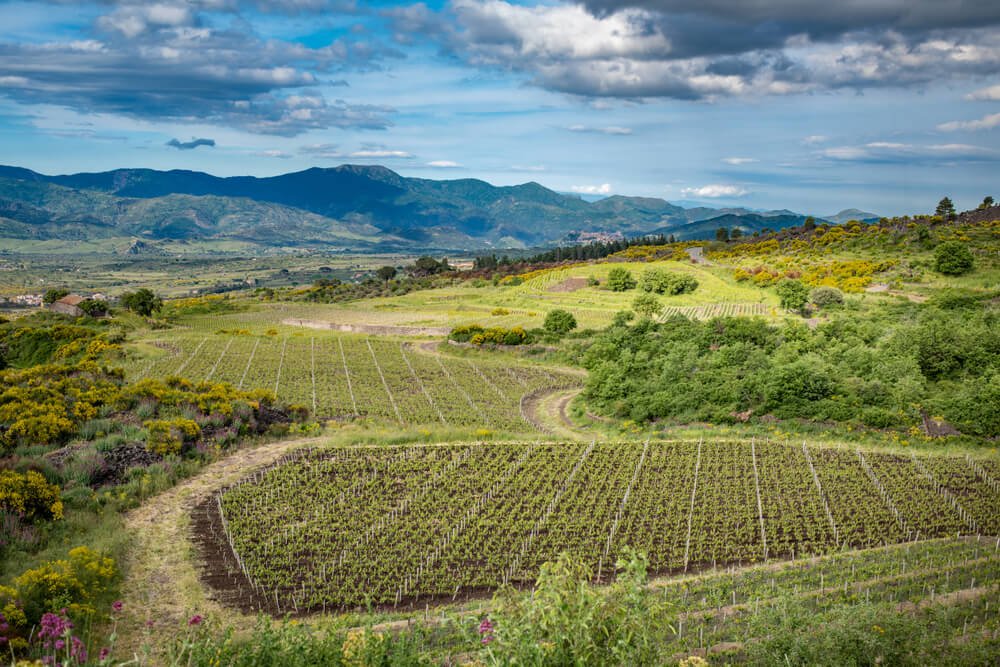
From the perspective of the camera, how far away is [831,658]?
9742mm

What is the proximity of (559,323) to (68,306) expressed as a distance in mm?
57189

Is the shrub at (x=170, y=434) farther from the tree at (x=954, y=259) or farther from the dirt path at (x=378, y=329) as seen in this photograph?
the tree at (x=954, y=259)

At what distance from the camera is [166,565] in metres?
16.0

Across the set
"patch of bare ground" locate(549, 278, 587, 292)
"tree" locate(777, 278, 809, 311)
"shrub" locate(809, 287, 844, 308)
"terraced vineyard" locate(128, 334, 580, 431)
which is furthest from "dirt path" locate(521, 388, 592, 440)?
"patch of bare ground" locate(549, 278, 587, 292)

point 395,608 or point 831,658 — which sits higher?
point 831,658

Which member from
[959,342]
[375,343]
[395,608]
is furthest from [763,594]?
[375,343]

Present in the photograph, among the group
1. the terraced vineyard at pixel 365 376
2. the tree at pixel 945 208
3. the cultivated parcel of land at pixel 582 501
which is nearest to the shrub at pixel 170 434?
the cultivated parcel of land at pixel 582 501

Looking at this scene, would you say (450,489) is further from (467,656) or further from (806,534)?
(806,534)

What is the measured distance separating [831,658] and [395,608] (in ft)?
29.5

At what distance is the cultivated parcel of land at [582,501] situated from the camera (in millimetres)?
10547

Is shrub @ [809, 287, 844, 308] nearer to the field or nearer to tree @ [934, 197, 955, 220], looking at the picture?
the field

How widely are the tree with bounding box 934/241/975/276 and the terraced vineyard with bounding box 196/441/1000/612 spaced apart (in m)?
41.4

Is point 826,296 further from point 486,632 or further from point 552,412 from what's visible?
point 486,632

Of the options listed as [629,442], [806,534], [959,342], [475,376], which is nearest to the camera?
[806,534]
